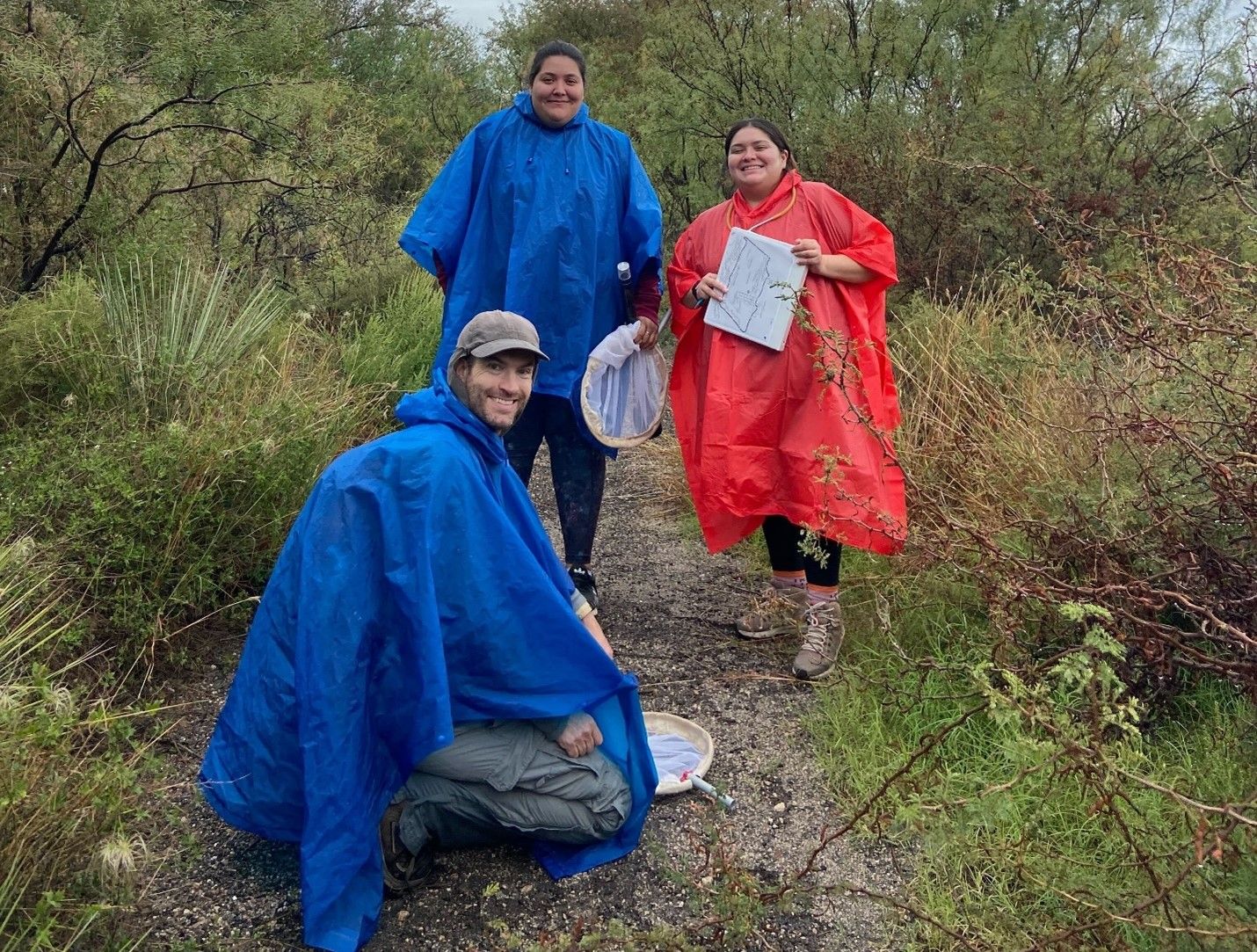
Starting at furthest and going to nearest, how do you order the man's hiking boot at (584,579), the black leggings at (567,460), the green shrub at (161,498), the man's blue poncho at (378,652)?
the man's hiking boot at (584,579) < the black leggings at (567,460) < the green shrub at (161,498) < the man's blue poncho at (378,652)

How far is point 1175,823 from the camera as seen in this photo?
2.73 m

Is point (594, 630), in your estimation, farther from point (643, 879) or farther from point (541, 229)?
point (541, 229)

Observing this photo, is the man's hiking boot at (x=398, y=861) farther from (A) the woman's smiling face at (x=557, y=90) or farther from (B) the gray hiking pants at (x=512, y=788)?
(A) the woman's smiling face at (x=557, y=90)

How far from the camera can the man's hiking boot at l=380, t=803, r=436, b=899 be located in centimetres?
270

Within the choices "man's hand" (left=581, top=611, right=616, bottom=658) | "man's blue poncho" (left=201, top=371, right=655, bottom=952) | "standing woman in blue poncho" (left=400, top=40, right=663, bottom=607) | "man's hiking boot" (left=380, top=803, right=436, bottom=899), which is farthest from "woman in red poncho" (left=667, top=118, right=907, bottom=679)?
"man's hiking boot" (left=380, top=803, right=436, bottom=899)

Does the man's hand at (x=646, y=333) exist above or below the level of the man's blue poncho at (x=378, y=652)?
above

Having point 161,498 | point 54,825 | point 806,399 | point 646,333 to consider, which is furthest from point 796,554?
point 54,825

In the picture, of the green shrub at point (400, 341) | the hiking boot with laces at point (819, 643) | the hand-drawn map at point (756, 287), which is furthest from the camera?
the green shrub at point (400, 341)

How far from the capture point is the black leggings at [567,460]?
415 centimetres

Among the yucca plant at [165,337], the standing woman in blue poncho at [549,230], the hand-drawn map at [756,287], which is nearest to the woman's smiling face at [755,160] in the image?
the hand-drawn map at [756,287]

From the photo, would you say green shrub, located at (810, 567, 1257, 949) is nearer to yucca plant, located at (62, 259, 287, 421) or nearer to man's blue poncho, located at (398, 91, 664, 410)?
man's blue poncho, located at (398, 91, 664, 410)

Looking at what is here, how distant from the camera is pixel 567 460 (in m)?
4.23

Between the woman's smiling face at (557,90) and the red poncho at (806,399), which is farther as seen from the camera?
the woman's smiling face at (557,90)

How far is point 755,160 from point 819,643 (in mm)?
1633
